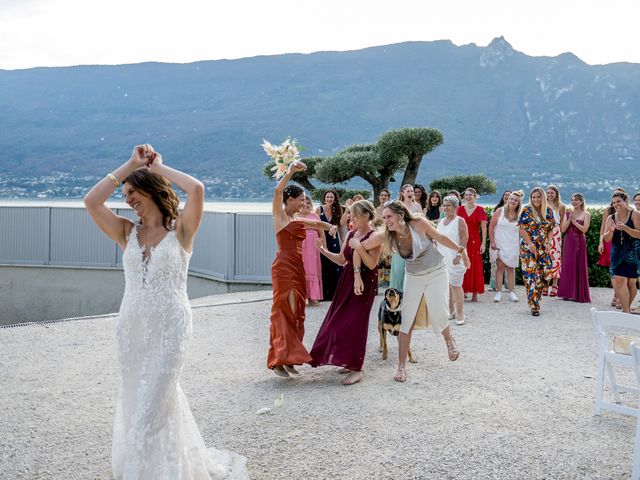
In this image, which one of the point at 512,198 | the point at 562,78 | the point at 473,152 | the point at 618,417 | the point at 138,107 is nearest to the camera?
the point at 618,417

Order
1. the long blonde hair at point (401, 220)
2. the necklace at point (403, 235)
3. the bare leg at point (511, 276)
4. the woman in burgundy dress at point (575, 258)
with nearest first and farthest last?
the long blonde hair at point (401, 220) → the necklace at point (403, 235) → the woman in burgundy dress at point (575, 258) → the bare leg at point (511, 276)

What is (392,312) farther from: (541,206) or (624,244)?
(624,244)

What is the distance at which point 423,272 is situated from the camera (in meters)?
7.02

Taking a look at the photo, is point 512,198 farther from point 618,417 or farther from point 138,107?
point 138,107

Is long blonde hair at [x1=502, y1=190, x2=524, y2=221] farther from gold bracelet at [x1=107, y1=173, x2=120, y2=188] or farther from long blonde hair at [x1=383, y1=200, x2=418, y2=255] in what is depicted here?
gold bracelet at [x1=107, y1=173, x2=120, y2=188]

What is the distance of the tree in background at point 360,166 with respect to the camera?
17781 mm

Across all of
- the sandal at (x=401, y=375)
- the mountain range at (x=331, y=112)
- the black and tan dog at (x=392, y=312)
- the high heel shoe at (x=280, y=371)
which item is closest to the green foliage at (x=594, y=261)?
the black and tan dog at (x=392, y=312)

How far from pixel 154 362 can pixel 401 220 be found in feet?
12.2

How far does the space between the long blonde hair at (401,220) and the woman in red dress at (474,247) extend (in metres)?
5.42

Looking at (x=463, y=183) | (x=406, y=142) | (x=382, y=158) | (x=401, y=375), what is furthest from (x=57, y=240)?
(x=401, y=375)

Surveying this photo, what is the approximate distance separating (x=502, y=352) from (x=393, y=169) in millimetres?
11078

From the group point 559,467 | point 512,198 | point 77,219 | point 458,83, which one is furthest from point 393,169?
point 458,83

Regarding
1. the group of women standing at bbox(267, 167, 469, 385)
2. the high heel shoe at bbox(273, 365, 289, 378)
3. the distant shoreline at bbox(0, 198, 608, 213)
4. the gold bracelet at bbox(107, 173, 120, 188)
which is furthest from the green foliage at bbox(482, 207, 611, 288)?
the gold bracelet at bbox(107, 173, 120, 188)

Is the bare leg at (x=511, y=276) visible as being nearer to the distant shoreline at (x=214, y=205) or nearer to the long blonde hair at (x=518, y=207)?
the long blonde hair at (x=518, y=207)
